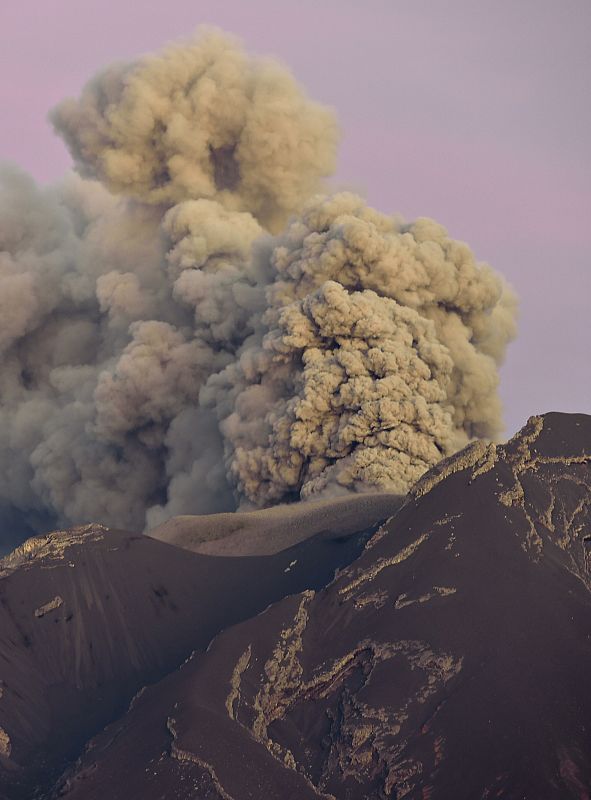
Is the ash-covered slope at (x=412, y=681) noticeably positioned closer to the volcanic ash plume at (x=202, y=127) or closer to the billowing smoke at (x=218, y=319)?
the billowing smoke at (x=218, y=319)

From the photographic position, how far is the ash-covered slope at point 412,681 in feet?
48.7

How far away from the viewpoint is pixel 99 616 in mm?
19859

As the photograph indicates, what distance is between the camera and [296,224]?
1613 inches

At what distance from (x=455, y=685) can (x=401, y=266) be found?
24266mm

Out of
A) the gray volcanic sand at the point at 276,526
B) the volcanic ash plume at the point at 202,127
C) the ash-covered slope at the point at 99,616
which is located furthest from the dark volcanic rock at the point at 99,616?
the volcanic ash plume at the point at 202,127

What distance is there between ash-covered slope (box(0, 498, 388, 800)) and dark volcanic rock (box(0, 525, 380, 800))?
0.02m

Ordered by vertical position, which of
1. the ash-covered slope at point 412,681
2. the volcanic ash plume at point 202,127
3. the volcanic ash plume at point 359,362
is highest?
the volcanic ash plume at point 202,127

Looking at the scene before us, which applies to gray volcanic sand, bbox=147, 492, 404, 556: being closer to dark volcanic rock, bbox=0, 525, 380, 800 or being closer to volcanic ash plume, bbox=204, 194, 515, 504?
dark volcanic rock, bbox=0, 525, 380, 800

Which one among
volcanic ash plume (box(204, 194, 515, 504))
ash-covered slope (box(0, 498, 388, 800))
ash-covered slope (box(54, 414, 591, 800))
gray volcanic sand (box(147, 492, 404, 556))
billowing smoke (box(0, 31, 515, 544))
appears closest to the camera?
ash-covered slope (box(54, 414, 591, 800))

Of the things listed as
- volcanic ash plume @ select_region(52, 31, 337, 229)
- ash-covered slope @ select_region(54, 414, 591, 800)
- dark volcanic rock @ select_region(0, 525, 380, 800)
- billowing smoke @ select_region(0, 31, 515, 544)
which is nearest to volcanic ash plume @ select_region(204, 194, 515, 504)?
billowing smoke @ select_region(0, 31, 515, 544)

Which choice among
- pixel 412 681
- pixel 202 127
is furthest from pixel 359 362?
pixel 412 681

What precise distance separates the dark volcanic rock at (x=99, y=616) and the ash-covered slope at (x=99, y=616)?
0.06 ft

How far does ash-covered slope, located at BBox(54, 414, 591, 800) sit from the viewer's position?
14852 millimetres

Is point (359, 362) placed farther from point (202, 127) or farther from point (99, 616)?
point (99, 616)
